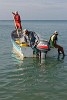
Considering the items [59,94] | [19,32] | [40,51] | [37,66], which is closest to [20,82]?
[59,94]

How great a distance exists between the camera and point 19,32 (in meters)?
23.1

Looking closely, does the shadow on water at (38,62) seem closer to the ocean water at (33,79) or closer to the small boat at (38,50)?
the ocean water at (33,79)

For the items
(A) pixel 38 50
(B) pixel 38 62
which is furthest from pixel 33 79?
(A) pixel 38 50

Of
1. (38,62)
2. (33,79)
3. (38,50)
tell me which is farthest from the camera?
(38,50)

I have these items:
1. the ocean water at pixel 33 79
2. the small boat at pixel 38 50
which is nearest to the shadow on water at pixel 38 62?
the ocean water at pixel 33 79

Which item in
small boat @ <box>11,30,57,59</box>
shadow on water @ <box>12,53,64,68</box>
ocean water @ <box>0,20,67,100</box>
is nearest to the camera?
ocean water @ <box>0,20,67,100</box>

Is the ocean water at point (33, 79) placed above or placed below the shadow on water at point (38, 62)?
above

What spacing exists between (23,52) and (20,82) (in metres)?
5.25

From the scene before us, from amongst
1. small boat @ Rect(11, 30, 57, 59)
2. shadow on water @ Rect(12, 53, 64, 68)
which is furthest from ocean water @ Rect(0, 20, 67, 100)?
small boat @ Rect(11, 30, 57, 59)

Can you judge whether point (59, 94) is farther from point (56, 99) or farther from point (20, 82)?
point (20, 82)

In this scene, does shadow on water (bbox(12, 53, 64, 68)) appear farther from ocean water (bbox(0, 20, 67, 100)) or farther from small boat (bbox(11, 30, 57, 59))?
small boat (bbox(11, 30, 57, 59))

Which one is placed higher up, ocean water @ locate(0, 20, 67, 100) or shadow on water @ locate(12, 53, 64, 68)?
ocean water @ locate(0, 20, 67, 100)

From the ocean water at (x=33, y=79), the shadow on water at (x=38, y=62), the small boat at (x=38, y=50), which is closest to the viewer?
the ocean water at (x=33, y=79)

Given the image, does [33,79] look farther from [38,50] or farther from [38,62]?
[38,50]
